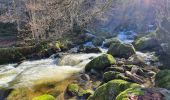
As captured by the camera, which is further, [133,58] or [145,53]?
[145,53]

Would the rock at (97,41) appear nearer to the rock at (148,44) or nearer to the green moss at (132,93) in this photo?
the rock at (148,44)

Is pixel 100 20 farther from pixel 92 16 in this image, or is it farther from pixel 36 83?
pixel 36 83

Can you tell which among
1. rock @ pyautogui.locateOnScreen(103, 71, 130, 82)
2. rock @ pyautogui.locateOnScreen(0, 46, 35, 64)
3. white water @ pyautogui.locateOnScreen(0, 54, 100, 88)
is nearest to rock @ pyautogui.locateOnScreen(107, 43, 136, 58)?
white water @ pyautogui.locateOnScreen(0, 54, 100, 88)

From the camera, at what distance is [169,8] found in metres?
21.8

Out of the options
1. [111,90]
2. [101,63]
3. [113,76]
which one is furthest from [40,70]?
[111,90]

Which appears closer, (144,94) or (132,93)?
(144,94)

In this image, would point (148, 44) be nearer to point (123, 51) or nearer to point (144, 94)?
point (123, 51)

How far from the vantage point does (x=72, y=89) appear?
1689 centimetres

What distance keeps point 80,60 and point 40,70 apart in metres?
3.64

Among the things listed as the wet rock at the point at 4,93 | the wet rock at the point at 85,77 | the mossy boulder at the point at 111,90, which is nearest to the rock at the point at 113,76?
the wet rock at the point at 85,77

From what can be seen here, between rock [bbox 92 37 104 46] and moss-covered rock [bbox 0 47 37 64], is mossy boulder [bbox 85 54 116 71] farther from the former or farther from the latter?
rock [bbox 92 37 104 46]

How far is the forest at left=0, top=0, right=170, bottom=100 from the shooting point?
52.0ft

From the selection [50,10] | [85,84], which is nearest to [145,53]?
[85,84]

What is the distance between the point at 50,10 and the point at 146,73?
19.2 metres
